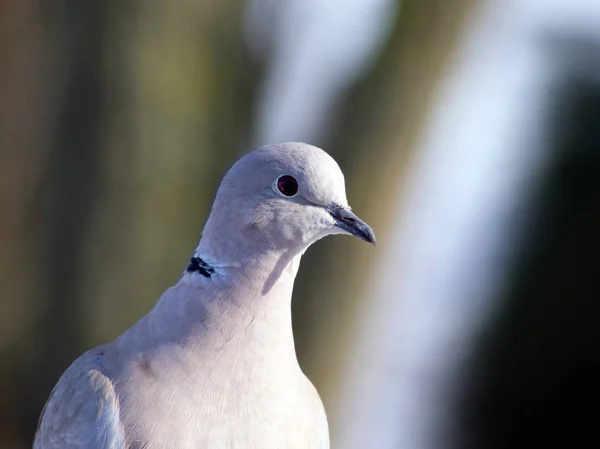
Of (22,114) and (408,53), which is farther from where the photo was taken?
(22,114)

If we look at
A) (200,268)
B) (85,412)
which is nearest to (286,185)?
(200,268)

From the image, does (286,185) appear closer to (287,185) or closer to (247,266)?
(287,185)

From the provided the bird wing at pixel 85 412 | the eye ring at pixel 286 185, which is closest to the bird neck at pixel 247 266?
the eye ring at pixel 286 185

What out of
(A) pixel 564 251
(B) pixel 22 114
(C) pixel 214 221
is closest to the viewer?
(C) pixel 214 221

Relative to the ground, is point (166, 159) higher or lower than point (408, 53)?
lower

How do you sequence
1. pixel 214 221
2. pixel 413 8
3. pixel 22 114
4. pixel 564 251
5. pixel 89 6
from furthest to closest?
pixel 564 251 → pixel 22 114 → pixel 89 6 → pixel 413 8 → pixel 214 221

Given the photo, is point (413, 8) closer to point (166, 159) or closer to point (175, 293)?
point (166, 159)

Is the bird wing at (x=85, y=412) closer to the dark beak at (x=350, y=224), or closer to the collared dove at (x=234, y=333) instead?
the collared dove at (x=234, y=333)

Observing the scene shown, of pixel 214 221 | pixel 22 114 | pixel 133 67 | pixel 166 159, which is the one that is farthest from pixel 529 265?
pixel 214 221
